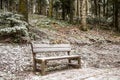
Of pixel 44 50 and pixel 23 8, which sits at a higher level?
pixel 23 8

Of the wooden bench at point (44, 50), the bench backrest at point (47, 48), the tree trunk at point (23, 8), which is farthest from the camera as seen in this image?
the tree trunk at point (23, 8)

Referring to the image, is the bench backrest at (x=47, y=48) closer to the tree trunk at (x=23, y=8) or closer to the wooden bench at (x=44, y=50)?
the wooden bench at (x=44, y=50)

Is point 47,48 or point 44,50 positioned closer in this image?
point 44,50

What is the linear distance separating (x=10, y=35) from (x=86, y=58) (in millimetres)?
4456

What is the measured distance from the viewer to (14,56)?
10414 mm

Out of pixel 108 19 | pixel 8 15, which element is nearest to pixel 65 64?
pixel 8 15

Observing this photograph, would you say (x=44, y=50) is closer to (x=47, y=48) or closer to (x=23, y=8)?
(x=47, y=48)

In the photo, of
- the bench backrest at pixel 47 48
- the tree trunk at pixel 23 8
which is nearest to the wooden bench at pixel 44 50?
the bench backrest at pixel 47 48

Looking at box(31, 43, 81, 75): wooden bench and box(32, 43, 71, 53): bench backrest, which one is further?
box(32, 43, 71, 53): bench backrest

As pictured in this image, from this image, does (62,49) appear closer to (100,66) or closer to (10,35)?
(100,66)

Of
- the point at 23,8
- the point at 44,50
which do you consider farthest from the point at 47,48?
the point at 23,8

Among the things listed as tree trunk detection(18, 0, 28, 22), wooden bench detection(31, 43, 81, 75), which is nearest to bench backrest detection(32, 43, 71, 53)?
wooden bench detection(31, 43, 81, 75)

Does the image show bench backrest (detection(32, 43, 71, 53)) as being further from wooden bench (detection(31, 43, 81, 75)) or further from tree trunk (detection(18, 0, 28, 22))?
tree trunk (detection(18, 0, 28, 22))

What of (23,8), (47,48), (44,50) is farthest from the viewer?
(23,8)
